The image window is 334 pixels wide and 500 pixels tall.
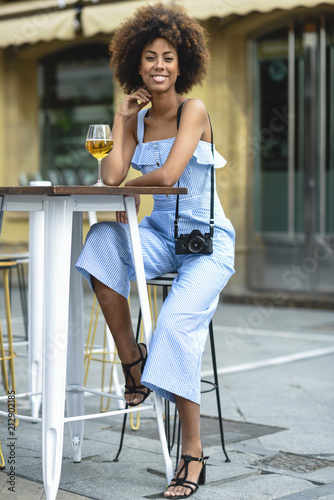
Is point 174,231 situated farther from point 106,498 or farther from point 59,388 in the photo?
point 106,498

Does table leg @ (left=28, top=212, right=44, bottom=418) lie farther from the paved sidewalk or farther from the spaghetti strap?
the spaghetti strap

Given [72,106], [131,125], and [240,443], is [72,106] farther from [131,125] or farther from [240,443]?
[240,443]

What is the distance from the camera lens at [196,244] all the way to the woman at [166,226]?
0.12 feet

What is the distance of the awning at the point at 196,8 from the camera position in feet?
27.7

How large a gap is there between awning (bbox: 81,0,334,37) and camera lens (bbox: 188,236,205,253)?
16.5 ft

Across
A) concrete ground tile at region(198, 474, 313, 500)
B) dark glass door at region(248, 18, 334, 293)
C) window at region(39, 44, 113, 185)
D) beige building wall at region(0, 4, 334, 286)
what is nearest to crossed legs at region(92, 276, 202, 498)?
concrete ground tile at region(198, 474, 313, 500)

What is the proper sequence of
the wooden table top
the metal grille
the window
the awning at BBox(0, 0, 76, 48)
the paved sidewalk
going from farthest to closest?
the window
the awning at BBox(0, 0, 76, 48)
the metal grille
the paved sidewalk
the wooden table top

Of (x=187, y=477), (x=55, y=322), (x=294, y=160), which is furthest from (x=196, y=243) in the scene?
(x=294, y=160)

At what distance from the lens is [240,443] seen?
3.81 metres

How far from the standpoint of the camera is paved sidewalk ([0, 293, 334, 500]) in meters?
3.14

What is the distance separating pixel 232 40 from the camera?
9797 millimetres

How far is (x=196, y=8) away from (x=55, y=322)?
6.52 m

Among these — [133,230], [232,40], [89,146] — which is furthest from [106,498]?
[232,40]

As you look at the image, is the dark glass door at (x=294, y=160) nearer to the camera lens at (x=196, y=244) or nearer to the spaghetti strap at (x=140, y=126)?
the spaghetti strap at (x=140, y=126)
